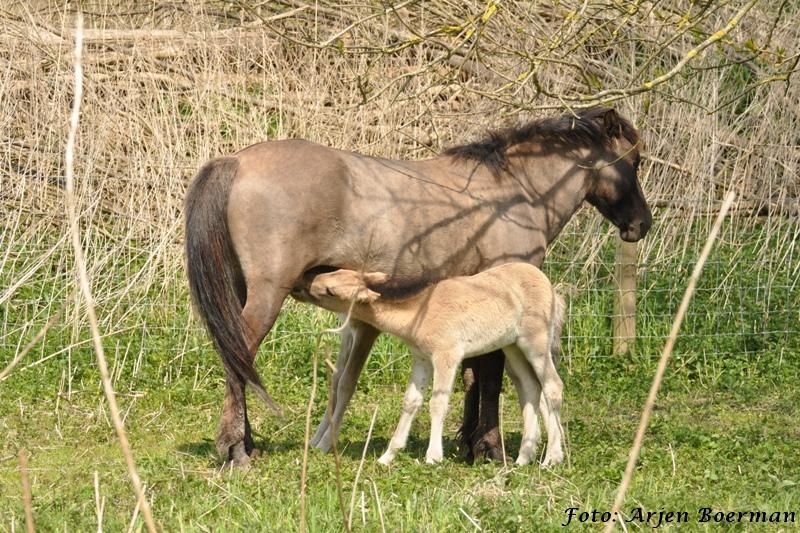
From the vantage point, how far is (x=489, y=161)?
7.46 metres

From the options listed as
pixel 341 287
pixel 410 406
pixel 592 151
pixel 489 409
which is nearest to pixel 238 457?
pixel 410 406

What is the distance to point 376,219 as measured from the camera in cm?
677

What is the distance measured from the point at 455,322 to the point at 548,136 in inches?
75.8

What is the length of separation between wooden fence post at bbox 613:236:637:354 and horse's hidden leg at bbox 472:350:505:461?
3.05 m

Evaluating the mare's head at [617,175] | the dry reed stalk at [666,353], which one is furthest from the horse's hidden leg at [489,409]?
the dry reed stalk at [666,353]

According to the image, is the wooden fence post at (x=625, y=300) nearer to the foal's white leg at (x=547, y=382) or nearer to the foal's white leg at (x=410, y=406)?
the foal's white leg at (x=547, y=382)

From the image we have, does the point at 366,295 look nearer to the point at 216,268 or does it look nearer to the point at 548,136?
the point at 216,268

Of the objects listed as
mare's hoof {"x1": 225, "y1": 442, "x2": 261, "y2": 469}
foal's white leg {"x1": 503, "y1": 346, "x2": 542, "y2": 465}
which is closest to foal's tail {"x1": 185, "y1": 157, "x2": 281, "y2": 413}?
mare's hoof {"x1": 225, "y1": 442, "x2": 261, "y2": 469}

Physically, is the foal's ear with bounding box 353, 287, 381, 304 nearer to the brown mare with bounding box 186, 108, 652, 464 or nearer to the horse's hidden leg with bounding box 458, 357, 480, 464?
the brown mare with bounding box 186, 108, 652, 464

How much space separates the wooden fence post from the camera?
9852 millimetres

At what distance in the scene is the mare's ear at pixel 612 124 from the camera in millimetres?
7690

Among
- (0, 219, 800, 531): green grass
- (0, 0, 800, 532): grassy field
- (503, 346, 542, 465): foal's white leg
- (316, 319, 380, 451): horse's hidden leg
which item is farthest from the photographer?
(316, 319, 380, 451): horse's hidden leg

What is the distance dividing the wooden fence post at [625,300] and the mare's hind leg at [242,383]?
4.34 m

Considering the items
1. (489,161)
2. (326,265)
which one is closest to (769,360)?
(489,161)
